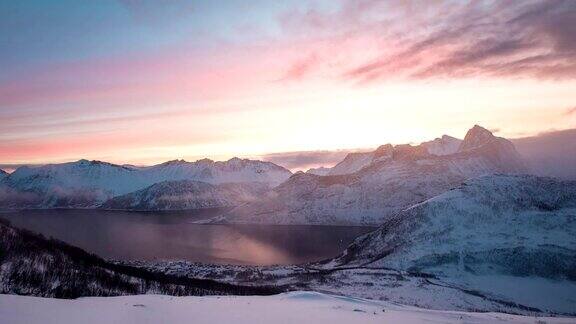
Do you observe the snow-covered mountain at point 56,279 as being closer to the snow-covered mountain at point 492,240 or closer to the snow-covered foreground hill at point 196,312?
the snow-covered foreground hill at point 196,312

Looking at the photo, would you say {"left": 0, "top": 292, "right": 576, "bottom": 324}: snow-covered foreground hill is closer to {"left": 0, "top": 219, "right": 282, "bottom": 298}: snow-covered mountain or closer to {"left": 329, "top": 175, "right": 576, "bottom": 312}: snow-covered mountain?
{"left": 0, "top": 219, "right": 282, "bottom": 298}: snow-covered mountain

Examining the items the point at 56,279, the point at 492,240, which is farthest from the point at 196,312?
the point at 492,240

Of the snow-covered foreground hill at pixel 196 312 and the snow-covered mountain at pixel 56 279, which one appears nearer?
the snow-covered foreground hill at pixel 196 312

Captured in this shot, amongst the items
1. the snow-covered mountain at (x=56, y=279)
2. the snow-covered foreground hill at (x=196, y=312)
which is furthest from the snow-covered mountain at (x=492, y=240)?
the snow-covered foreground hill at (x=196, y=312)

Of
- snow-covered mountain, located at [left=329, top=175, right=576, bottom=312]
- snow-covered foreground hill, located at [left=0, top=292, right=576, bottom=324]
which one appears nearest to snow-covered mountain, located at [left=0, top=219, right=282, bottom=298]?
snow-covered foreground hill, located at [left=0, top=292, right=576, bottom=324]

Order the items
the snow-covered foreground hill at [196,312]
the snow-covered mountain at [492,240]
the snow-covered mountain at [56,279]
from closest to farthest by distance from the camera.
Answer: the snow-covered foreground hill at [196,312] → the snow-covered mountain at [56,279] → the snow-covered mountain at [492,240]

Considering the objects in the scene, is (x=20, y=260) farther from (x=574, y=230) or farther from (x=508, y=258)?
(x=574, y=230)
